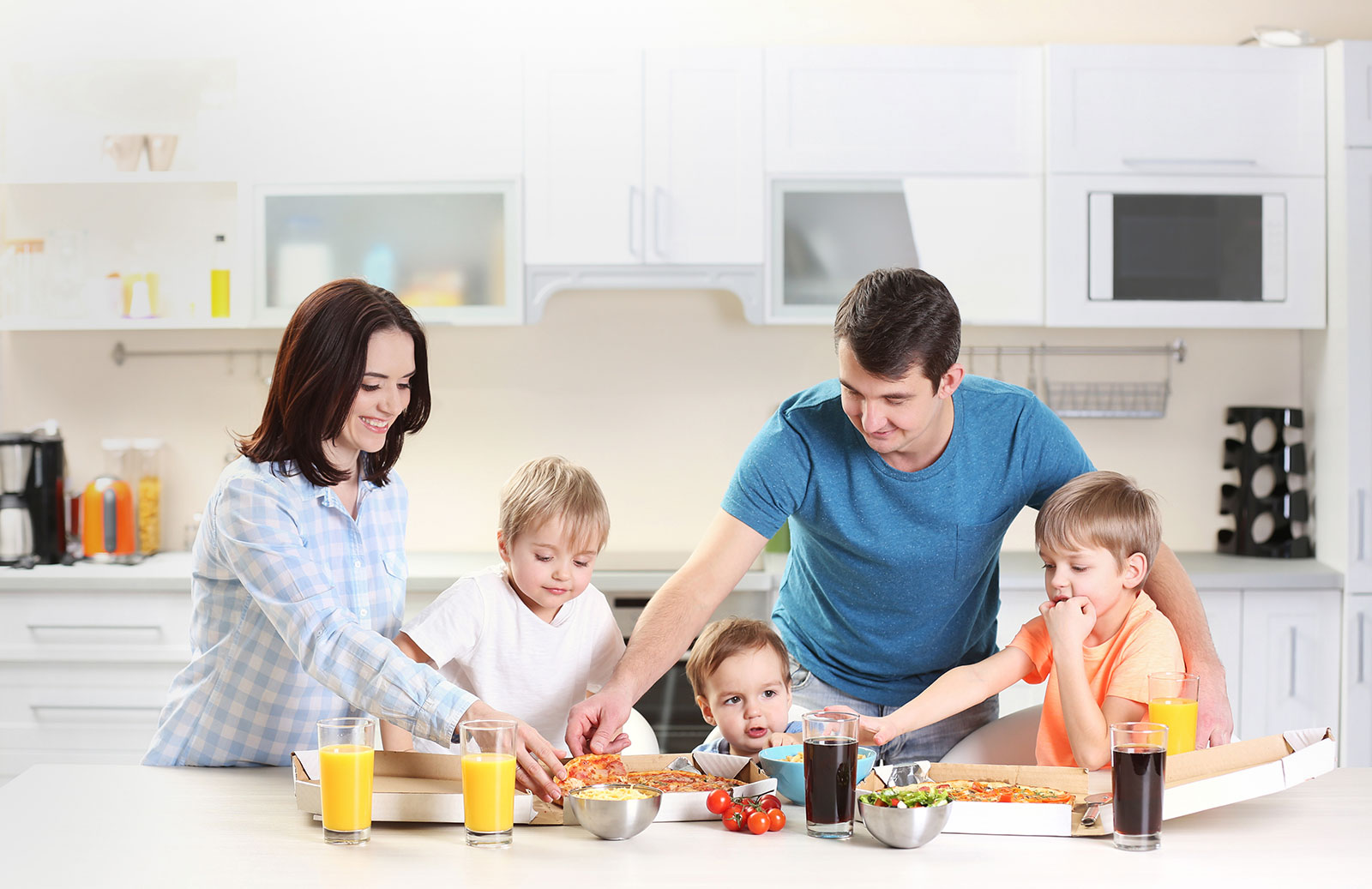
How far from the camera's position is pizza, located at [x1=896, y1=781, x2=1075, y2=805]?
135 centimetres

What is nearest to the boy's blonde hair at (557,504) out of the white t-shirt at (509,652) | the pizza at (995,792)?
the white t-shirt at (509,652)

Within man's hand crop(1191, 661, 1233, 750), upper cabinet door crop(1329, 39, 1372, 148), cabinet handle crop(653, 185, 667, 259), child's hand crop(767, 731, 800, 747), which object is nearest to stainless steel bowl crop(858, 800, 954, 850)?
child's hand crop(767, 731, 800, 747)

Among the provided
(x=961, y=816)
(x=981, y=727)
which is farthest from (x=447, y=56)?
(x=961, y=816)

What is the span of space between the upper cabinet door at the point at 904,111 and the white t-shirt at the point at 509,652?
5.76ft

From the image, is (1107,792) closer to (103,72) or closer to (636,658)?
(636,658)

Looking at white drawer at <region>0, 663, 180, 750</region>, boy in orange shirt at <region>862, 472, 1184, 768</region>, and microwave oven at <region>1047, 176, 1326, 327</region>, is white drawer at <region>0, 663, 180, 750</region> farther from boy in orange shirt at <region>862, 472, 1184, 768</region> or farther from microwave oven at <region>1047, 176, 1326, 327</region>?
microwave oven at <region>1047, 176, 1326, 327</region>

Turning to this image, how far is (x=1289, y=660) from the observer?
10.1 feet

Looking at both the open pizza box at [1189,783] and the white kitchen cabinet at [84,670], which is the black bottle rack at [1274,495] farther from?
the white kitchen cabinet at [84,670]

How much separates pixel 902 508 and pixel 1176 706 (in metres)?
0.52

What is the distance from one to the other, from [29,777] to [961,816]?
1.17 metres

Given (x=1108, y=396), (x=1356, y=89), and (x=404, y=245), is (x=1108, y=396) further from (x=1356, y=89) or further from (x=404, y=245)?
(x=404, y=245)

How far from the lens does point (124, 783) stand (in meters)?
1.51

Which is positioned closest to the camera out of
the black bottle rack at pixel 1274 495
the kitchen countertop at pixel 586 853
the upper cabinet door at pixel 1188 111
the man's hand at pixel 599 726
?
the kitchen countertop at pixel 586 853

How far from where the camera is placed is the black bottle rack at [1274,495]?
328 centimetres
